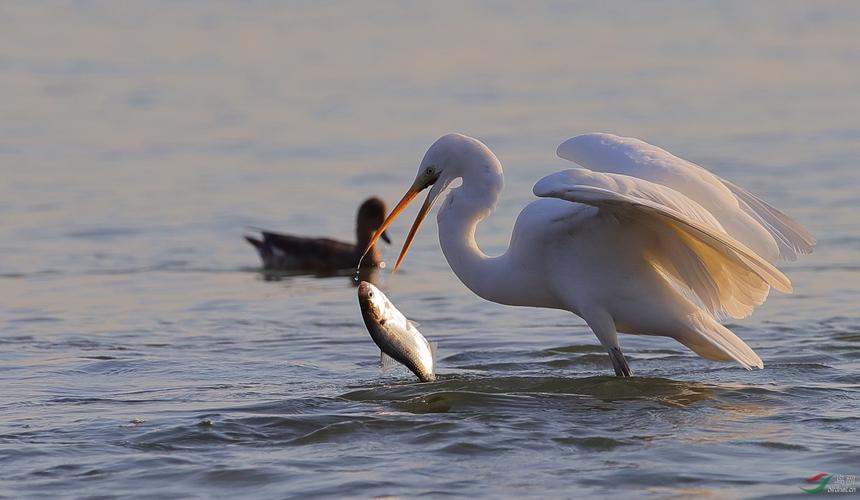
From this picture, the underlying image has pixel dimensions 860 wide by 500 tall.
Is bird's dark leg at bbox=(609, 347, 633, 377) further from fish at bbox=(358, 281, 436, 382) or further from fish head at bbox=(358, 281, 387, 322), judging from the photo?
fish head at bbox=(358, 281, 387, 322)

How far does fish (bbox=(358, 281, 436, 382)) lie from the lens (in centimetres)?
789

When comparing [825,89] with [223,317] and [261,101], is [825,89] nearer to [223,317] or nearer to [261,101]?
[261,101]

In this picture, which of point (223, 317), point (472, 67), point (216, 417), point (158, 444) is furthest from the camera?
point (472, 67)

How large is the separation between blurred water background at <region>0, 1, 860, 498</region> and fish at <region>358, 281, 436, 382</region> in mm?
207

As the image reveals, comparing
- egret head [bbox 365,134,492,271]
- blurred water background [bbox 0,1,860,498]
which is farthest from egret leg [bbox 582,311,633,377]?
egret head [bbox 365,134,492,271]

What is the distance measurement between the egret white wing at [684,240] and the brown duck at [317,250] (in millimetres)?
5425

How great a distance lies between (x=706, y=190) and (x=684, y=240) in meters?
0.45

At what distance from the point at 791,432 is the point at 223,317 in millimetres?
5094

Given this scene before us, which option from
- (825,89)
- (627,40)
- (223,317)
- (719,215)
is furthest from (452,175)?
(627,40)

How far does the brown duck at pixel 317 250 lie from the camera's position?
13.4 m

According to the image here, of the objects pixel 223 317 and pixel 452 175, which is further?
pixel 223 317

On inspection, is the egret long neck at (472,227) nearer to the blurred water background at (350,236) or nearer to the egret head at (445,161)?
the egret head at (445,161)

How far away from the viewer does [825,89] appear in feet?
64.9

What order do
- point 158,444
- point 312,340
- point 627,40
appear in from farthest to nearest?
point 627,40
point 312,340
point 158,444
